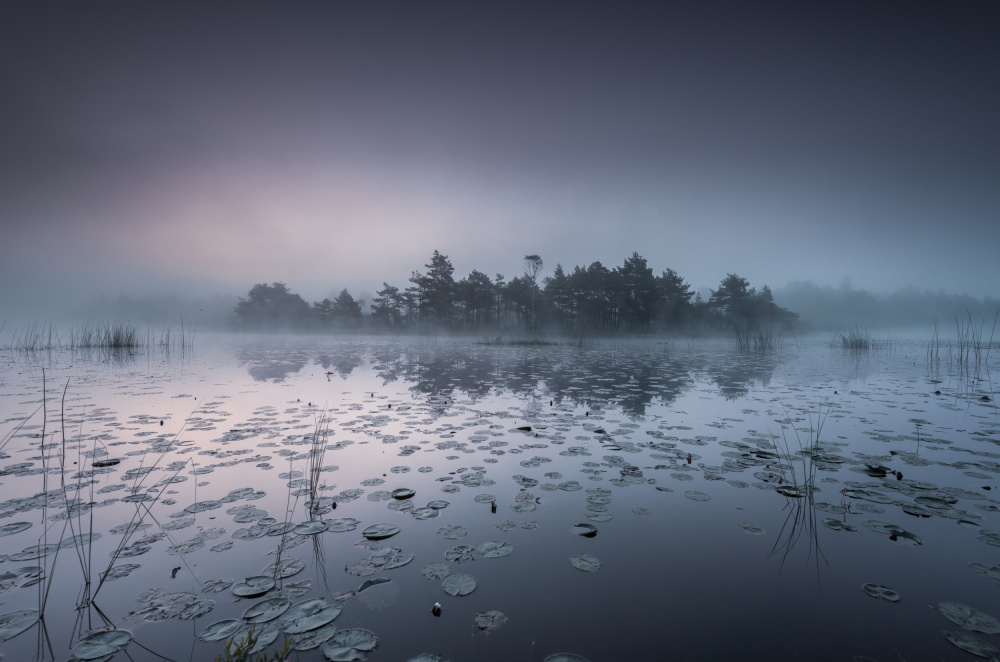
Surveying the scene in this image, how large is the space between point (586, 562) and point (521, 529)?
690mm

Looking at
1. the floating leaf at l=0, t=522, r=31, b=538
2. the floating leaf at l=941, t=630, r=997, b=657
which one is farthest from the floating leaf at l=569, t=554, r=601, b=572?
the floating leaf at l=0, t=522, r=31, b=538

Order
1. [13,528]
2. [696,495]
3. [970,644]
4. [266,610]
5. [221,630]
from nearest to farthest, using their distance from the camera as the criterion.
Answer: [970,644] → [221,630] → [266,610] → [13,528] → [696,495]

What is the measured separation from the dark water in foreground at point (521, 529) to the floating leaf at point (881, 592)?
53mm

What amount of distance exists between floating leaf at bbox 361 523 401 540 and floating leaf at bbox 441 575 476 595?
85 cm

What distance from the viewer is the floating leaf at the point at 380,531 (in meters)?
3.28

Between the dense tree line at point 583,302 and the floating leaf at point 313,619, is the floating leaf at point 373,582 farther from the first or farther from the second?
the dense tree line at point 583,302

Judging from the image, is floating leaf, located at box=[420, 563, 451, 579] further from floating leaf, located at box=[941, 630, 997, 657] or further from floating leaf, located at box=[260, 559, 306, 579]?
floating leaf, located at box=[941, 630, 997, 657]

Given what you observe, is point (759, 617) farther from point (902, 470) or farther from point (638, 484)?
point (902, 470)

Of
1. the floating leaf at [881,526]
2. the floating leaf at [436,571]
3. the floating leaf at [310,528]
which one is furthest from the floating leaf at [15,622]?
the floating leaf at [881,526]

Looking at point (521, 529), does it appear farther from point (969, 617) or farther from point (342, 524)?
point (969, 617)

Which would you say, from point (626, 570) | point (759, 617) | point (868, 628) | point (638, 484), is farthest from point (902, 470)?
point (626, 570)

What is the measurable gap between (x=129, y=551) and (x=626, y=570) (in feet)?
13.0

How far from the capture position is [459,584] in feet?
8.68

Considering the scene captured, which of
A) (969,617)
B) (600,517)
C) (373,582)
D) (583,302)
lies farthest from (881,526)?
(583,302)
